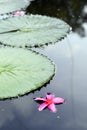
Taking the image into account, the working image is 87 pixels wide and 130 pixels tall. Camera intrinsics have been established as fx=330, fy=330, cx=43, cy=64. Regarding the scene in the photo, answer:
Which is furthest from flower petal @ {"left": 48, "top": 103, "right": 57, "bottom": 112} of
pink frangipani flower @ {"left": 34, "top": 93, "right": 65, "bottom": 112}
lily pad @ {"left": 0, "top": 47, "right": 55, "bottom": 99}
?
lily pad @ {"left": 0, "top": 47, "right": 55, "bottom": 99}

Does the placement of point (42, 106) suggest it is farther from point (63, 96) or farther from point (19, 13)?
point (19, 13)

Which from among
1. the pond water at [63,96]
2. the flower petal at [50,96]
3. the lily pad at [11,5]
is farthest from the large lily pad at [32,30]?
the flower petal at [50,96]

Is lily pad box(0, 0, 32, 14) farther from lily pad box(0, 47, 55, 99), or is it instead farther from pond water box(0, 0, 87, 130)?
lily pad box(0, 47, 55, 99)

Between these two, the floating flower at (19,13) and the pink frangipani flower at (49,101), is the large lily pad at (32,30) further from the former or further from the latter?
the pink frangipani flower at (49,101)

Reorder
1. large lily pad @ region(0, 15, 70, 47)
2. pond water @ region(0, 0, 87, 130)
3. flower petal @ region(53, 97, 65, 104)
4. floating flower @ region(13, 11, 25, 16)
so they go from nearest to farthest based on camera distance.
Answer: pond water @ region(0, 0, 87, 130) → flower petal @ region(53, 97, 65, 104) → large lily pad @ region(0, 15, 70, 47) → floating flower @ region(13, 11, 25, 16)

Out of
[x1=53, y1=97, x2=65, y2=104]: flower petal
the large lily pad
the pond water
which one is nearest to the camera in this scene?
the pond water

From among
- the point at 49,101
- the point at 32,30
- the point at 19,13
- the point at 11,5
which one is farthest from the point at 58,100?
the point at 11,5
